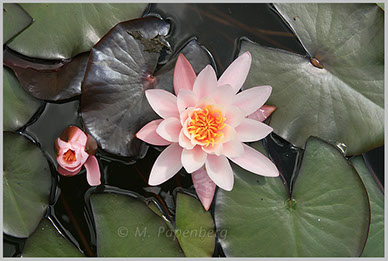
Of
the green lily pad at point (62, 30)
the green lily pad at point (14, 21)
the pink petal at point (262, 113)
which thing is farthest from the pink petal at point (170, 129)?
the green lily pad at point (14, 21)

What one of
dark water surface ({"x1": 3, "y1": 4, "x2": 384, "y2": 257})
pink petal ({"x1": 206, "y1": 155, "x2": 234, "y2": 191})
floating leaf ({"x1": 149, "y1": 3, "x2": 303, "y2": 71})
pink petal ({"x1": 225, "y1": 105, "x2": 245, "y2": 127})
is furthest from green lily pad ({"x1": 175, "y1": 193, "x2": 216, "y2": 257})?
floating leaf ({"x1": 149, "y1": 3, "x2": 303, "y2": 71})

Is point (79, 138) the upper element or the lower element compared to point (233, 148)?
lower

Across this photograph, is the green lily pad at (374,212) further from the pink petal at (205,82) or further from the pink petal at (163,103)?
the pink petal at (163,103)

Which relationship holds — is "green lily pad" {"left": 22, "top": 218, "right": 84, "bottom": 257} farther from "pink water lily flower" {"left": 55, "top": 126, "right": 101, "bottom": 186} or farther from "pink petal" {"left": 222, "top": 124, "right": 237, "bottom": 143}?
"pink petal" {"left": 222, "top": 124, "right": 237, "bottom": 143}

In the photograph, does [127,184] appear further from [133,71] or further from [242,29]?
[242,29]

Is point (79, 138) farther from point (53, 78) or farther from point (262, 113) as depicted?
point (262, 113)

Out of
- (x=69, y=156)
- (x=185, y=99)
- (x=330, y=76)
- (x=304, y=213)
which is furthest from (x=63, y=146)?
(x=330, y=76)

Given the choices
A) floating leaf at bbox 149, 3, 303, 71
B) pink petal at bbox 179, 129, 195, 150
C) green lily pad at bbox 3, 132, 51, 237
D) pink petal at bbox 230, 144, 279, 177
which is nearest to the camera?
pink petal at bbox 179, 129, 195, 150
